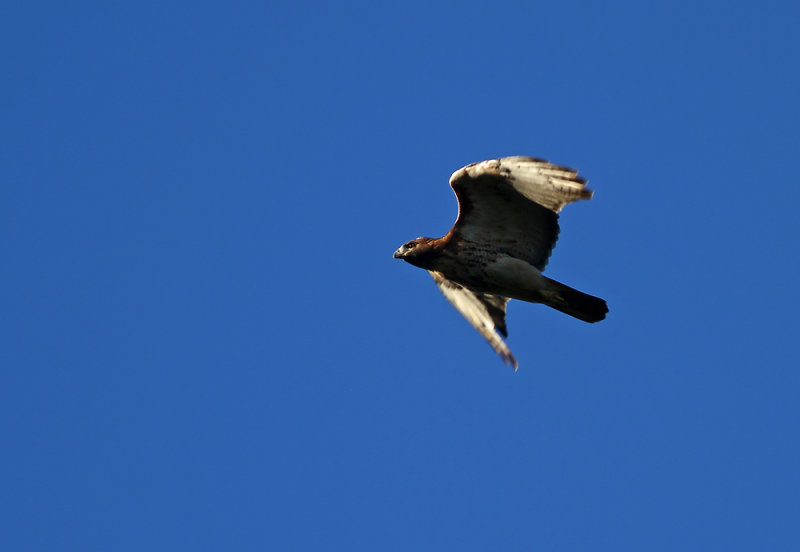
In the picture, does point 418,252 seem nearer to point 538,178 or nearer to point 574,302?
point 538,178

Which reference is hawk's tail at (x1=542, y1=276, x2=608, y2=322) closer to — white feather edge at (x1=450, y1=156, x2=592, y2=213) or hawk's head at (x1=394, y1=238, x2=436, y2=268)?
white feather edge at (x1=450, y1=156, x2=592, y2=213)

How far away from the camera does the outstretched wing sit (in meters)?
12.9

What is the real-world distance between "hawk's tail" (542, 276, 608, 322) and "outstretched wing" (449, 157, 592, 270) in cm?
50

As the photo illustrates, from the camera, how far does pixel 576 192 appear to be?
42.0 ft

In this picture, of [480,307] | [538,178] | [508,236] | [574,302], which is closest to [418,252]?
[508,236]

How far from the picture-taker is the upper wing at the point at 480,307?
15.3 metres

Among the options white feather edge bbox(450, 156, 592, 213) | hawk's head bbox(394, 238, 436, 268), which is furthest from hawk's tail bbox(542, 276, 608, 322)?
hawk's head bbox(394, 238, 436, 268)

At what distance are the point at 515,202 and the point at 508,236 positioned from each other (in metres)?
0.56

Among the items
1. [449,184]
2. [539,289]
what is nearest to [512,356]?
[539,289]

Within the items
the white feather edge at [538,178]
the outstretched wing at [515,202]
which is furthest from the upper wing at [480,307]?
the white feather edge at [538,178]

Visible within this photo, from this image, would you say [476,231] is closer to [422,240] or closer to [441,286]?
[422,240]

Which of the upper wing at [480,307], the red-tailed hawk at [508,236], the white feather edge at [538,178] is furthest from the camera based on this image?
the upper wing at [480,307]

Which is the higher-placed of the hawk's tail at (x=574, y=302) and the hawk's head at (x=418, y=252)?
the hawk's head at (x=418, y=252)

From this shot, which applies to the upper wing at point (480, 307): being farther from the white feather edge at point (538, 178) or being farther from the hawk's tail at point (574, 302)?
the white feather edge at point (538, 178)
